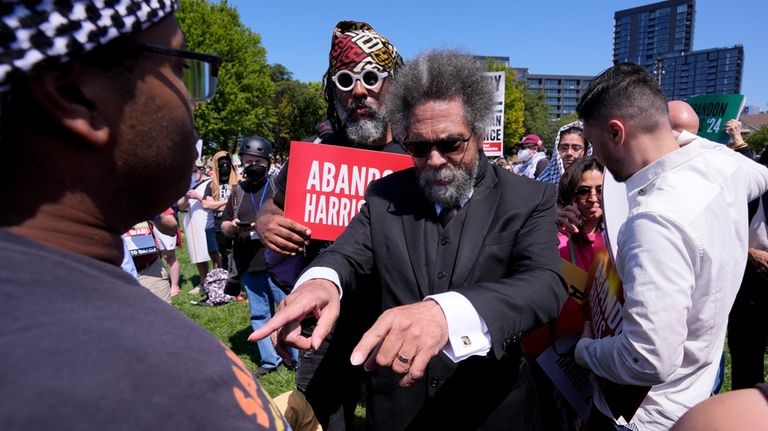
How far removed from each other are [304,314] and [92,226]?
2.42ft

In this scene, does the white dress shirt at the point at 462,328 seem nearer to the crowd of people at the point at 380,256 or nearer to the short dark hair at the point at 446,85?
the crowd of people at the point at 380,256

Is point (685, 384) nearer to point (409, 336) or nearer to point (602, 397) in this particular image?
point (602, 397)

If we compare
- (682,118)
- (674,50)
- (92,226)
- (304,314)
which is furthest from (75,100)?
(674,50)

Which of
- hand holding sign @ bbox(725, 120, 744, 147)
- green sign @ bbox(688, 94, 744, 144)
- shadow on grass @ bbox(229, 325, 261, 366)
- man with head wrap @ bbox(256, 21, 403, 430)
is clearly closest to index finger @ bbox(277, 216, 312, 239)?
man with head wrap @ bbox(256, 21, 403, 430)

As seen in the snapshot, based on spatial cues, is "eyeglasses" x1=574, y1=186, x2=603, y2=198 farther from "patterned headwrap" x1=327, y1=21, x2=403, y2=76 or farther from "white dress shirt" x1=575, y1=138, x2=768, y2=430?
"patterned headwrap" x1=327, y1=21, x2=403, y2=76

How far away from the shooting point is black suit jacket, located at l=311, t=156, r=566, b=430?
1798 millimetres

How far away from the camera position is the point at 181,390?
2.07 ft

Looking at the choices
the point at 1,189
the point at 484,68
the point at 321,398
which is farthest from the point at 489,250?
the point at 1,189

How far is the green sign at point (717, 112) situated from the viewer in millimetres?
5871

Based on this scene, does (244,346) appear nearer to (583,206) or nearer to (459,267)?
(583,206)

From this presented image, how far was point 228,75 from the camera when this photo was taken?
39375mm

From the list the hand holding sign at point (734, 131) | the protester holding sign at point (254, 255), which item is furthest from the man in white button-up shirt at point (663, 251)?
the hand holding sign at point (734, 131)

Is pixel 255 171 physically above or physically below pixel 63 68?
below

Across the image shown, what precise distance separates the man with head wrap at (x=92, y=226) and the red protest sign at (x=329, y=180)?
1.55 metres
